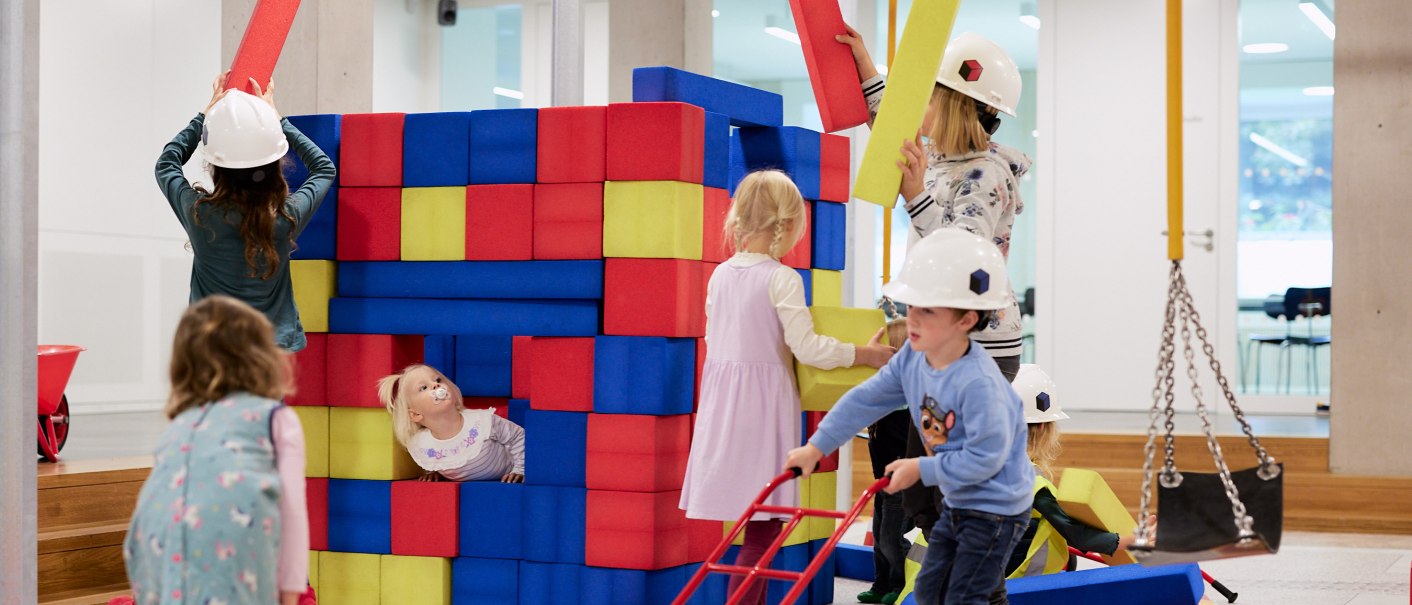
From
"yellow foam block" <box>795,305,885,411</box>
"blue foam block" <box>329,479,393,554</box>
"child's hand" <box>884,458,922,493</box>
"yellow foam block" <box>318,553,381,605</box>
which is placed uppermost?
"yellow foam block" <box>795,305,885,411</box>

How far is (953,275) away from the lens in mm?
2957

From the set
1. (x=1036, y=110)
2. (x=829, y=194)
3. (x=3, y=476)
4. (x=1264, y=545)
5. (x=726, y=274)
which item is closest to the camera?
(x=1264, y=545)

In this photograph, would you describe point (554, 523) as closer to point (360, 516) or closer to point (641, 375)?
point (641, 375)

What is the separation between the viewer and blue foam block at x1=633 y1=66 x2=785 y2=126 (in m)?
4.08

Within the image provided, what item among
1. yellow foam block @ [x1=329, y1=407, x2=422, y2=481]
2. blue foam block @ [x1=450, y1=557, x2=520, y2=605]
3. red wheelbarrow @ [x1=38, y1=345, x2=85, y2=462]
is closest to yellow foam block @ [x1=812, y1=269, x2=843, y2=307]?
blue foam block @ [x1=450, y1=557, x2=520, y2=605]

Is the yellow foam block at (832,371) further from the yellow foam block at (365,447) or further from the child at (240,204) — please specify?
the child at (240,204)

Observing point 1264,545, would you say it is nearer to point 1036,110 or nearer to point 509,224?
point 509,224

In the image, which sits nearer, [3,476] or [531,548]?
[3,476]

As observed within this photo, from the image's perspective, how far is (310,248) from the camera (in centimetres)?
438

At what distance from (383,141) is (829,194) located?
145 cm

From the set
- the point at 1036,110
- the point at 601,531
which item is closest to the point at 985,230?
the point at 601,531

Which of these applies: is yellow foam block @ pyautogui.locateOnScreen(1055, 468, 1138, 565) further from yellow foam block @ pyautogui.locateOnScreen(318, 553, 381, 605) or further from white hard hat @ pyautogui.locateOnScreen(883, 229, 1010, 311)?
yellow foam block @ pyautogui.locateOnScreen(318, 553, 381, 605)

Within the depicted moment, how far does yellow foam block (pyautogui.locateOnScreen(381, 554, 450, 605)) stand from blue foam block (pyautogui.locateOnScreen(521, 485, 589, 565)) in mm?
279

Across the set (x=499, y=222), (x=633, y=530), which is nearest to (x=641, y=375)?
(x=633, y=530)
